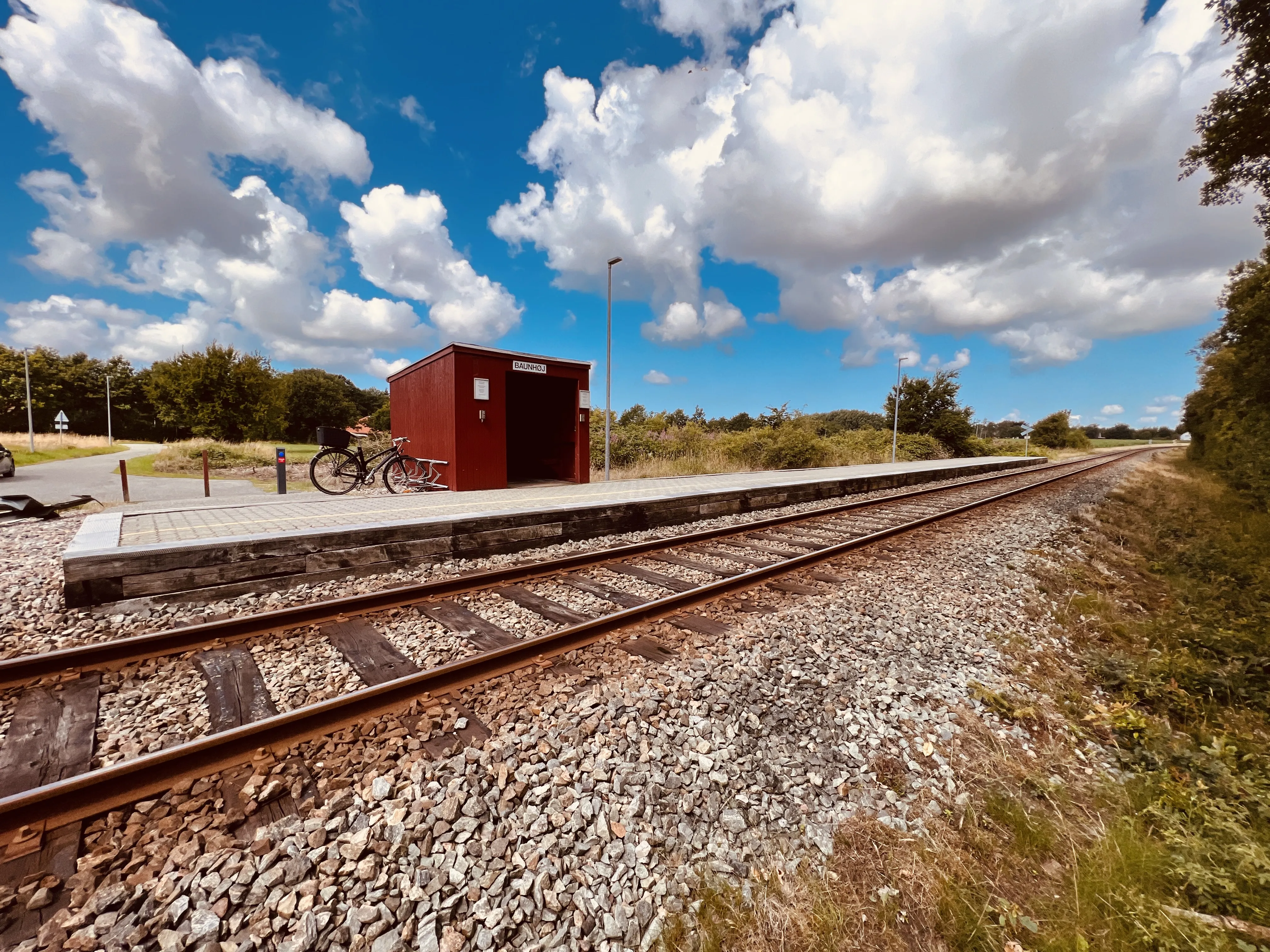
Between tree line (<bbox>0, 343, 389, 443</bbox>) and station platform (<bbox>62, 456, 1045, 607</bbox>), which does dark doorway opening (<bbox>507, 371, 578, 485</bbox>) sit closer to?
station platform (<bbox>62, 456, 1045, 607</bbox>)

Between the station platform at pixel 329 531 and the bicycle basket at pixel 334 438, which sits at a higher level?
the bicycle basket at pixel 334 438

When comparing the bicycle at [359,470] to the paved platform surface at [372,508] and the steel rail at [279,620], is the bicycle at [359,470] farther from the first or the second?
the steel rail at [279,620]

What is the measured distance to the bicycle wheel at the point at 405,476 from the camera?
12.1 m

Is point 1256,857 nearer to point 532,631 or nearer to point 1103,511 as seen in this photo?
point 532,631

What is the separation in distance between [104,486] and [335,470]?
6.76 meters

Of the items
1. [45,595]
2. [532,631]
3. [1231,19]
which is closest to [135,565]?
[45,595]

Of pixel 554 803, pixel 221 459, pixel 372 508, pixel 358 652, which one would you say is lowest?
pixel 554 803

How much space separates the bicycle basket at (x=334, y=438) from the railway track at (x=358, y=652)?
805 cm

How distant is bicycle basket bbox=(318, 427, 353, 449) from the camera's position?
1148 centimetres

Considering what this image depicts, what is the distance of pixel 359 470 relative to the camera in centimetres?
1219

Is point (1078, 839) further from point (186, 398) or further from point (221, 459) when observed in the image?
point (186, 398)

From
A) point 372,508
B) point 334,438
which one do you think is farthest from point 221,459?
point 372,508

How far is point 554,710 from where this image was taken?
117 inches

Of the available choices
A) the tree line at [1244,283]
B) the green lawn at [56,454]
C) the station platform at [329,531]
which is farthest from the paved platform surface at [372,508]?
the green lawn at [56,454]
